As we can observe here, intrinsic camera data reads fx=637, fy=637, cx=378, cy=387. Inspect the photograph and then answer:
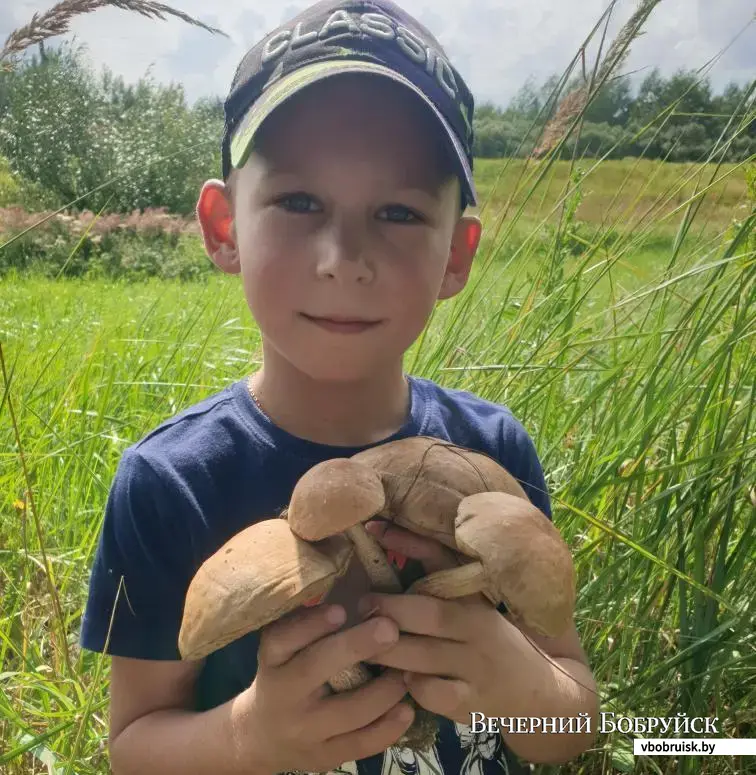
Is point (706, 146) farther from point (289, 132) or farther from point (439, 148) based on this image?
point (289, 132)

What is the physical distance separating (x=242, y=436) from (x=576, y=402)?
1.00 metres

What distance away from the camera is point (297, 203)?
0.79 meters

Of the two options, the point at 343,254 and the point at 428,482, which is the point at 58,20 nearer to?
the point at 343,254

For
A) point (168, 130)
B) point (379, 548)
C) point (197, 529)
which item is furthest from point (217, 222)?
point (168, 130)

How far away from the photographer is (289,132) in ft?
2.55

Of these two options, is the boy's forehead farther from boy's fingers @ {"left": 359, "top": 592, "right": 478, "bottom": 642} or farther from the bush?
the bush

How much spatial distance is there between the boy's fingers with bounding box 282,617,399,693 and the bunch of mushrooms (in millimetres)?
60

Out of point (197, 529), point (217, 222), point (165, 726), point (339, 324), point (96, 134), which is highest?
point (96, 134)

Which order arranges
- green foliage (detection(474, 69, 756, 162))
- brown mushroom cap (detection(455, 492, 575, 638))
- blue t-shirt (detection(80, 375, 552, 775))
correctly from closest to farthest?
brown mushroom cap (detection(455, 492, 575, 638))
blue t-shirt (detection(80, 375, 552, 775))
green foliage (detection(474, 69, 756, 162))

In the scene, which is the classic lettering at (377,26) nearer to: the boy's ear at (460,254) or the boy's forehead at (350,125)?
the boy's forehead at (350,125)

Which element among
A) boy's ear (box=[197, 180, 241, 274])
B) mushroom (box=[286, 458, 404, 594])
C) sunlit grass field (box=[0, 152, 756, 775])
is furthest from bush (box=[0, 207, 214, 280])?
mushroom (box=[286, 458, 404, 594])

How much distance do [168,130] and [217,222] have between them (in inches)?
304

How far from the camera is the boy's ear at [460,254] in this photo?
101 cm

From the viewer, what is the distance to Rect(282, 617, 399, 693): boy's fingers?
58cm
